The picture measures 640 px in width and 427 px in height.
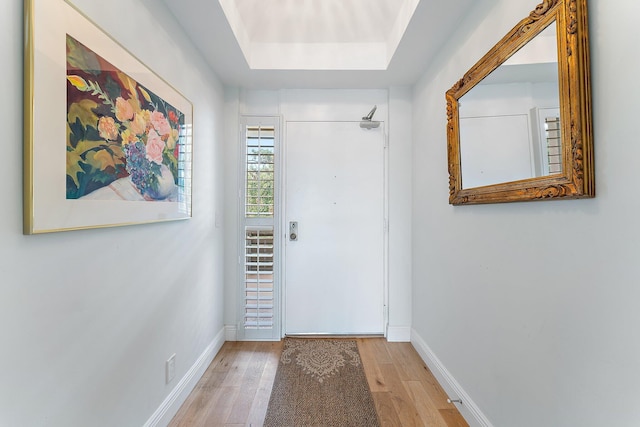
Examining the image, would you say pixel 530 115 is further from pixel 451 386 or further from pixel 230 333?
pixel 230 333

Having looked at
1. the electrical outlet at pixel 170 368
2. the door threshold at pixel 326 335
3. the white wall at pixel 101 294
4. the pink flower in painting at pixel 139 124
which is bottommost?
the door threshold at pixel 326 335

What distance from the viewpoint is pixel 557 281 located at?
1058mm

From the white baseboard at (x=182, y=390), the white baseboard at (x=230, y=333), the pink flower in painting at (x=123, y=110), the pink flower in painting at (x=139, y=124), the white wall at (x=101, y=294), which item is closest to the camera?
the white wall at (x=101, y=294)

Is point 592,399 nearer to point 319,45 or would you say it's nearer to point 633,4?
point 633,4

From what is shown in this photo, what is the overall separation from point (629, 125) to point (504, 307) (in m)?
0.86

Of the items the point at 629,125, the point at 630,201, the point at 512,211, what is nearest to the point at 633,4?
the point at 629,125

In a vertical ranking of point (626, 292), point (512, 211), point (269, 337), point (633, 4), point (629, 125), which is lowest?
point (269, 337)

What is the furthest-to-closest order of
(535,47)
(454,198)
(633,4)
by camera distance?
(454,198) < (535,47) < (633,4)

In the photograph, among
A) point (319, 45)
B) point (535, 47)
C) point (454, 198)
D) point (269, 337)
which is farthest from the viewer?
point (269, 337)

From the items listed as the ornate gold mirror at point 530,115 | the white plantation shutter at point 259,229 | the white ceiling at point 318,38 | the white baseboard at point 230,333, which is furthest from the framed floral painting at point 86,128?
the ornate gold mirror at point 530,115

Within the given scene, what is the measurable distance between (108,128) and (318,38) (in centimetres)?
176

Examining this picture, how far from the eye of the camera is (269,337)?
2615mm

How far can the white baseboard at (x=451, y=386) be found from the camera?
60.6 inches

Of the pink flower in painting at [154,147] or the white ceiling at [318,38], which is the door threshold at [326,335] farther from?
the white ceiling at [318,38]
